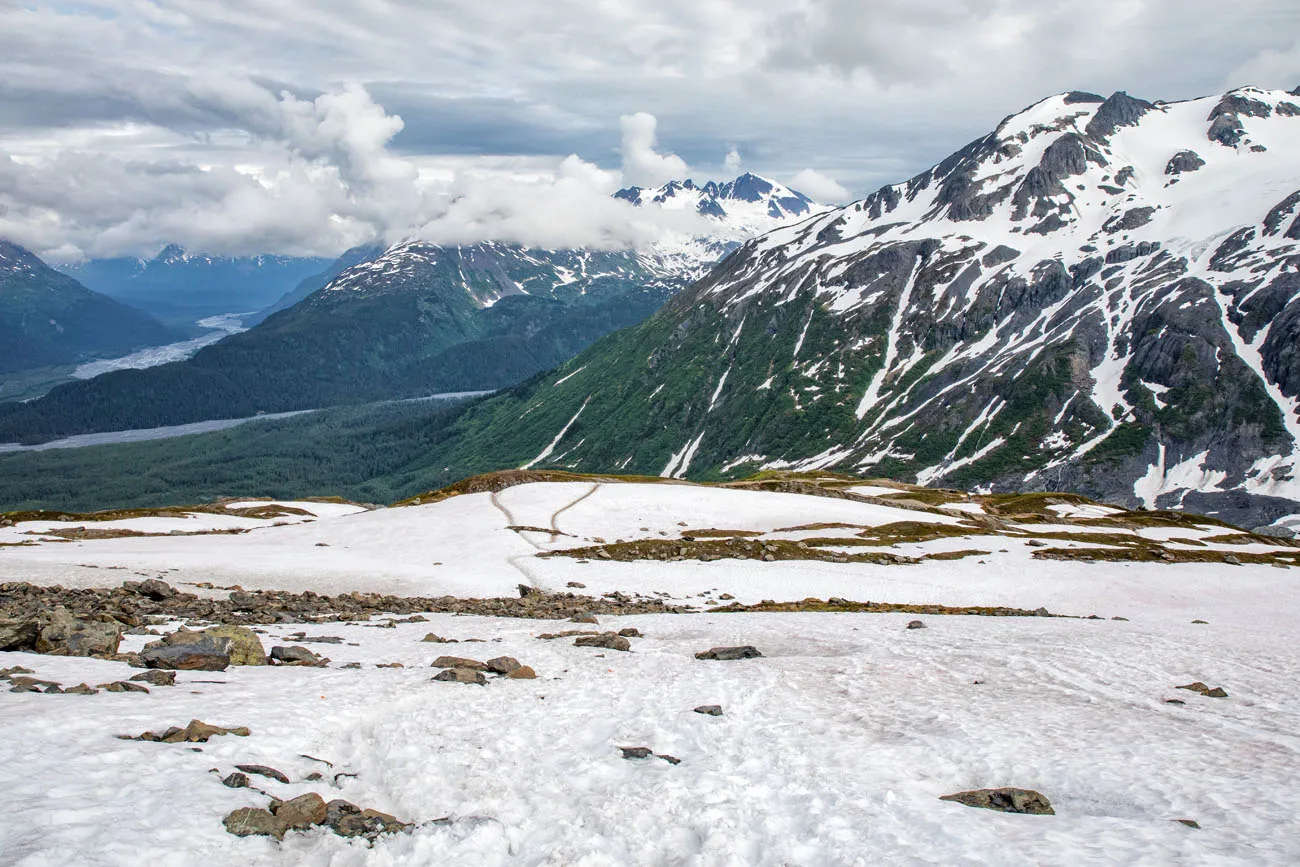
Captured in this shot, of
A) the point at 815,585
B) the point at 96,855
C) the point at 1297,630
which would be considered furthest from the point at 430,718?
the point at 1297,630

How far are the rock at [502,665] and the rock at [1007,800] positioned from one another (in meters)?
11.5

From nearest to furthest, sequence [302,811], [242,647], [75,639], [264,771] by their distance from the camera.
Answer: [302,811] → [264,771] → [75,639] → [242,647]

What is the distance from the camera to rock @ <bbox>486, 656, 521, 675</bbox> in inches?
827

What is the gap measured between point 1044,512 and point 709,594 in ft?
285

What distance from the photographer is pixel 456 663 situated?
2109 cm

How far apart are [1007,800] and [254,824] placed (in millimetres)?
12401

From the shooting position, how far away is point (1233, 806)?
13.6 meters

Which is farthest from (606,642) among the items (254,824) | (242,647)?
(254,824)

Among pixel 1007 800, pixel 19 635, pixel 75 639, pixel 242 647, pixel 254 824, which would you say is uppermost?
pixel 19 635

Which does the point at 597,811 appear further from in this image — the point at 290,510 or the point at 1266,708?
the point at 290,510

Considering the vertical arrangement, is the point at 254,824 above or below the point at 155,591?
above

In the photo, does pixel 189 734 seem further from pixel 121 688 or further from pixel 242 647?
pixel 242 647

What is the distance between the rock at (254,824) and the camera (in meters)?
11.1

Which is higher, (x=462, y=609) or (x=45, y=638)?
(x=45, y=638)
